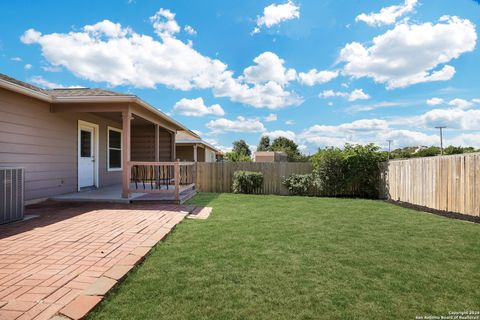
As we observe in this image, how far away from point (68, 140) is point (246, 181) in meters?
6.35

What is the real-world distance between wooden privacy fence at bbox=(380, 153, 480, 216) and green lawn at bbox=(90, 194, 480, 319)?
1861 millimetres

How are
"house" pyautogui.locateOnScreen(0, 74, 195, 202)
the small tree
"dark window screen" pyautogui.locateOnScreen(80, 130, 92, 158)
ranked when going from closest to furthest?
"house" pyautogui.locateOnScreen(0, 74, 195, 202) < "dark window screen" pyautogui.locateOnScreen(80, 130, 92, 158) < the small tree

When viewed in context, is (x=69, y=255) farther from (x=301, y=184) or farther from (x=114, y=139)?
(x=301, y=184)

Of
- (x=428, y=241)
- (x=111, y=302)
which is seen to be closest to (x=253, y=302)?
(x=111, y=302)

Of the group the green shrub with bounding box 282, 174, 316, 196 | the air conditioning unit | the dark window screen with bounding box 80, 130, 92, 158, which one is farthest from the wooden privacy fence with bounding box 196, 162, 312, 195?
the air conditioning unit

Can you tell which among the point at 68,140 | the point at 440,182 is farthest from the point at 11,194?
the point at 440,182

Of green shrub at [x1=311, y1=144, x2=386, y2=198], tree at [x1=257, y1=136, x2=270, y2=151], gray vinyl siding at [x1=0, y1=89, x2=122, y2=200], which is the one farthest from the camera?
tree at [x1=257, y1=136, x2=270, y2=151]

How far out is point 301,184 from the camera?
454 inches

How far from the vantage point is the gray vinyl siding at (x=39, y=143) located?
6258mm

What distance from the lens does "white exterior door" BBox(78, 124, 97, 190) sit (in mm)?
8852

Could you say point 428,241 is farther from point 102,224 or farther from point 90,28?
point 90,28

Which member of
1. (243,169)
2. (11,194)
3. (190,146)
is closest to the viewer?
(11,194)

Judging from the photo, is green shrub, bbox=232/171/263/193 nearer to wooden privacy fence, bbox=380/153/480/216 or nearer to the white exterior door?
wooden privacy fence, bbox=380/153/480/216

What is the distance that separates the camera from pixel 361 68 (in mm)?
12195
